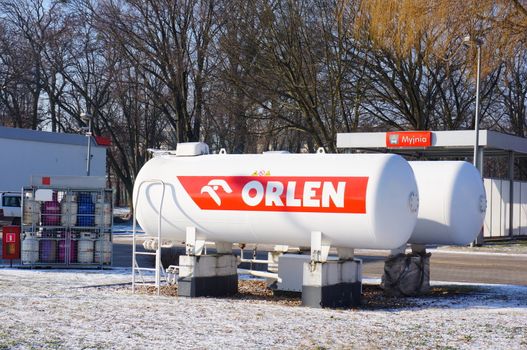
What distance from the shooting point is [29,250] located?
67.6 feet

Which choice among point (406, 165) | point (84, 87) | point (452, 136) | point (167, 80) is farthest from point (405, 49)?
point (84, 87)

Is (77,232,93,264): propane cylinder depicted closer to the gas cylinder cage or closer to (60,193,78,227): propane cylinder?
the gas cylinder cage

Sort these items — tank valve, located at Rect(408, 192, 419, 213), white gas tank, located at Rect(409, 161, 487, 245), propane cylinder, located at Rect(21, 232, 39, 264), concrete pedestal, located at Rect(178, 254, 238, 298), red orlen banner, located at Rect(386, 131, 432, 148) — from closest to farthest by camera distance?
tank valve, located at Rect(408, 192, 419, 213) < concrete pedestal, located at Rect(178, 254, 238, 298) < white gas tank, located at Rect(409, 161, 487, 245) < propane cylinder, located at Rect(21, 232, 39, 264) < red orlen banner, located at Rect(386, 131, 432, 148)

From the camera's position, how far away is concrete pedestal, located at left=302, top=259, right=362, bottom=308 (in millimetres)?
14117

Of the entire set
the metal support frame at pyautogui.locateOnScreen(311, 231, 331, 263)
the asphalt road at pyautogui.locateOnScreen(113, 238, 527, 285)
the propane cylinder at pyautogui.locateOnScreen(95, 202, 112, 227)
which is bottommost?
the asphalt road at pyautogui.locateOnScreen(113, 238, 527, 285)

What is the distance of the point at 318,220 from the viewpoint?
14.3 metres

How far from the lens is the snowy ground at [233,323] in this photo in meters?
9.75

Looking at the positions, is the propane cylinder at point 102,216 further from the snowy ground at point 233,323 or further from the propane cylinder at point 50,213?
the snowy ground at point 233,323

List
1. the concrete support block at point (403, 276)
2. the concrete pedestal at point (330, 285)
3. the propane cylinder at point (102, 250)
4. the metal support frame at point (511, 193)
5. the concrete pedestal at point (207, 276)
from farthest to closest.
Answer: the metal support frame at point (511, 193) < the propane cylinder at point (102, 250) < the concrete support block at point (403, 276) < the concrete pedestal at point (207, 276) < the concrete pedestal at point (330, 285)

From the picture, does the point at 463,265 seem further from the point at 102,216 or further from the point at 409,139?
the point at 409,139

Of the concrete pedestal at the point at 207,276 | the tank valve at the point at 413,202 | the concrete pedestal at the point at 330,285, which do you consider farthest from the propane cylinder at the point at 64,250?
the tank valve at the point at 413,202

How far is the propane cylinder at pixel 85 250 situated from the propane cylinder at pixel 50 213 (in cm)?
76

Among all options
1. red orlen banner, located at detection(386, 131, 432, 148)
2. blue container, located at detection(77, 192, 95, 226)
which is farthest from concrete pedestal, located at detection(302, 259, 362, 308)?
red orlen banner, located at detection(386, 131, 432, 148)

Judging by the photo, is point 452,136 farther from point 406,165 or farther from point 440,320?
point 440,320
